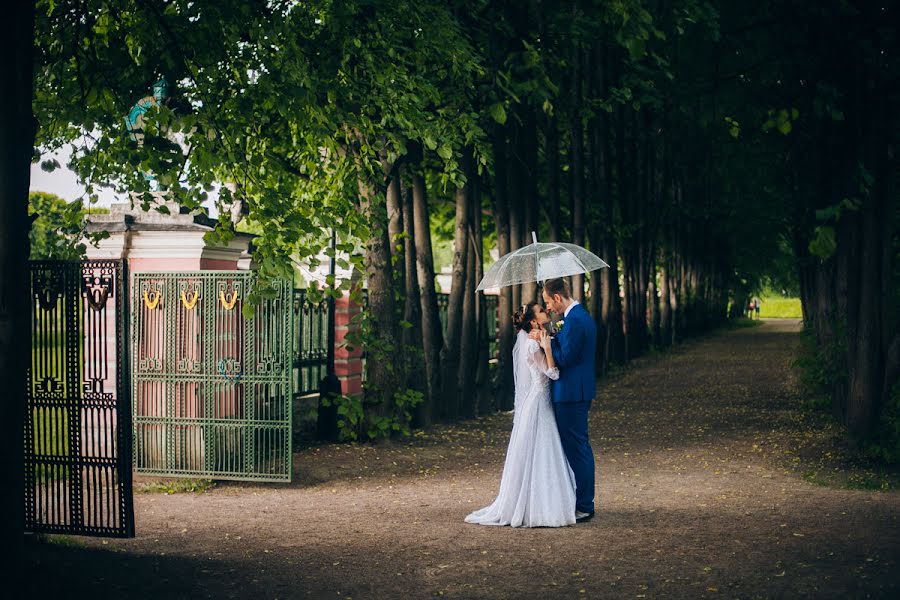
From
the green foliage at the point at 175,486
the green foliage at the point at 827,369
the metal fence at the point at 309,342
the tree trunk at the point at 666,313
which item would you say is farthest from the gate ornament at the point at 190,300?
the tree trunk at the point at 666,313

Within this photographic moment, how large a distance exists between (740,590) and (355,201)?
277 inches

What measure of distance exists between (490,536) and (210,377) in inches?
173

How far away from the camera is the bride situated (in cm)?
882

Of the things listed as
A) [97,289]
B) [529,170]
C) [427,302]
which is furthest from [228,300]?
Result: [529,170]

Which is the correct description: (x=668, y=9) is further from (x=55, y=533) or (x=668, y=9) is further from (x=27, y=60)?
(x=55, y=533)

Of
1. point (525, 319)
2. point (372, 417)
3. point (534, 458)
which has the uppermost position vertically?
point (525, 319)

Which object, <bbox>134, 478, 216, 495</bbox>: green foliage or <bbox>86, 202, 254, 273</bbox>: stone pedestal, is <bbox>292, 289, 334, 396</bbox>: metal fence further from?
<bbox>134, 478, 216, 495</bbox>: green foliage

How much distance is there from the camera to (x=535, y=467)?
8812 mm

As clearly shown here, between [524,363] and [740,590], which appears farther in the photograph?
[524,363]

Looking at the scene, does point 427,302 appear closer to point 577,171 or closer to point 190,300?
point 190,300

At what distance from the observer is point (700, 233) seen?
48625 mm

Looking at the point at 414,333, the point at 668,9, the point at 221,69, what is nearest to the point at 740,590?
the point at 668,9

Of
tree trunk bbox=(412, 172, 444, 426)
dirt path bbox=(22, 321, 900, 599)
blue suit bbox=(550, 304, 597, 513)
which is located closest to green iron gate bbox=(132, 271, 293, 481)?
dirt path bbox=(22, 321, 900, 599)

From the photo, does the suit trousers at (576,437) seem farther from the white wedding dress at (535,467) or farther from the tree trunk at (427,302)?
the tree trunk at (427,302)
